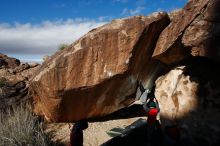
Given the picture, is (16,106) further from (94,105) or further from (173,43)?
(173,43)

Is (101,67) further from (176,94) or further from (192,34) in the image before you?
(192,34)

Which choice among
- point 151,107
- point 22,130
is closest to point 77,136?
point 151,107

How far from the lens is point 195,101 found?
8.49m

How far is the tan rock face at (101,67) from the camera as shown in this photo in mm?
8742

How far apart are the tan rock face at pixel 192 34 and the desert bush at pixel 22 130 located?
3.16 m

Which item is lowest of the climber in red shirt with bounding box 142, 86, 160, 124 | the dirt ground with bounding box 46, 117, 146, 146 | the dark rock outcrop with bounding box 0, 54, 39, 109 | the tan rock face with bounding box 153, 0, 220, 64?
the dirt ground with bounding box 46, 117, 146, 146

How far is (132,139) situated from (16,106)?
3.16 meters

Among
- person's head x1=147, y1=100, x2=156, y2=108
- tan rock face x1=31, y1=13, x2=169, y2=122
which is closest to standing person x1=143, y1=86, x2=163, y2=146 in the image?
person's head x1=147, y1=100, x2=156, y2=108

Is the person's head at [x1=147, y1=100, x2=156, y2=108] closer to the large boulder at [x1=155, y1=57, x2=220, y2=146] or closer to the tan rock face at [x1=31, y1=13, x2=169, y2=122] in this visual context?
the large boulder at [x1=155, y1=57, x2=220, y2=146]

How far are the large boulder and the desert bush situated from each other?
9.06ft

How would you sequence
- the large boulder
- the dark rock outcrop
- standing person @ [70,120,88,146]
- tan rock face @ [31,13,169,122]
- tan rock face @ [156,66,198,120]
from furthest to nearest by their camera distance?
the dark rock outcrop
tan rock face @ [31,13,169,122]
tan rock face @ [156,66,198,120]
the large boulder
standing person @ [70,120,88,146]

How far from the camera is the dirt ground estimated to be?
31.3 ft

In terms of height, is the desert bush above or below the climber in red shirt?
below

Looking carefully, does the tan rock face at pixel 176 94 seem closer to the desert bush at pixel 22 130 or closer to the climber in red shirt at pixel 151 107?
the climber in red shirt at pixel 151 107
